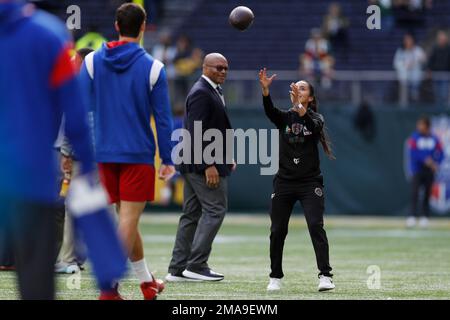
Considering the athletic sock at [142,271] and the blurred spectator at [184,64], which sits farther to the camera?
the blurred spectator at [184,64]

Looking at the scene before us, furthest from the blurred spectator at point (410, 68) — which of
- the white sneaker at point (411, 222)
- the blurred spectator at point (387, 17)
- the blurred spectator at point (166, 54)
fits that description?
the blurred spectator at point (166, 54)

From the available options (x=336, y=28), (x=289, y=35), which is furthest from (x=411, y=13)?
(x=289, y=35)

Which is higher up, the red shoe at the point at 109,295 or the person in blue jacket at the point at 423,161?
the red shoe at the point at 109,295

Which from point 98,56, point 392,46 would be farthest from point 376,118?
point 98,56

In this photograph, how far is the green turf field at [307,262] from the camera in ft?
32.1

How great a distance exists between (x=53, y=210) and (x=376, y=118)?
19.5m

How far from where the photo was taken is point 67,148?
1098cm

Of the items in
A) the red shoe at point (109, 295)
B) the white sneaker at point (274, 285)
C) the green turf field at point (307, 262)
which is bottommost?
the green turf field at point (307, 262)

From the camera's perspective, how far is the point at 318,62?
81.1 ft

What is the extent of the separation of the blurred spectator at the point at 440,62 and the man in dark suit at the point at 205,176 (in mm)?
13373

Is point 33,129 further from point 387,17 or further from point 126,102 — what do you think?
point 387,17

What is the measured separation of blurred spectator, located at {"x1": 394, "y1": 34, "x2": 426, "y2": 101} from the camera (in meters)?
24.2

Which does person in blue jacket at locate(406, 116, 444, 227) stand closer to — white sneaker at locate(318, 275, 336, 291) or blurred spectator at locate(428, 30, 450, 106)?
blurred spectator at locate(428, 30, 450, 106)

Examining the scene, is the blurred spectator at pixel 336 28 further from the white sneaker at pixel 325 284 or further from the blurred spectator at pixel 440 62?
the white sneaker at pixel 325 284
